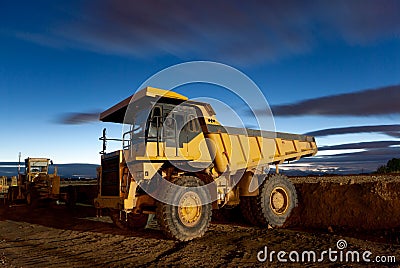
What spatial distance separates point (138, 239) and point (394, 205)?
7362 mm

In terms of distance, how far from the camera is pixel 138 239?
10070 millimetres

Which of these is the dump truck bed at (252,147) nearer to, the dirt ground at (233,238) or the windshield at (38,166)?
the dirt ground at (233,238)

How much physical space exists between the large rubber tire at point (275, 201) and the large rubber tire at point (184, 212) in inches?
99.4

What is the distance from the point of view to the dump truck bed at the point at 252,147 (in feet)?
36.5

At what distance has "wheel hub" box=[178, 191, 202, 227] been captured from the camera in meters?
9.64

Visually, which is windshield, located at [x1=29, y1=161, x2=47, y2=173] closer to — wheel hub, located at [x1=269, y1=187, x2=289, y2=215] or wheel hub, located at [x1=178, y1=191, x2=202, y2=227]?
wheel hub, located at [x1=269, y1=187, x2=289, y2=215]

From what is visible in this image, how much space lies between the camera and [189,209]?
9836mm

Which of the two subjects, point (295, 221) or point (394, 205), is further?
point (295, 221)

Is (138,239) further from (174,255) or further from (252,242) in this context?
(252,242)

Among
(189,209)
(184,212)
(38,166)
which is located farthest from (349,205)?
(38,166)

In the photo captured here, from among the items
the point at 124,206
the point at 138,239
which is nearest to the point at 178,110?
the point at 124,206

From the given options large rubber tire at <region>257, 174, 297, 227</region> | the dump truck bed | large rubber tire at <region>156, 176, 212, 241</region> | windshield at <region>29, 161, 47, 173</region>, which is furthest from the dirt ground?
windshield at <region>29, 161, 47, 173</region>

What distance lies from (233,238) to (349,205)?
183 inches

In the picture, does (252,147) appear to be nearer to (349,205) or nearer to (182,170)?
(182,170)
